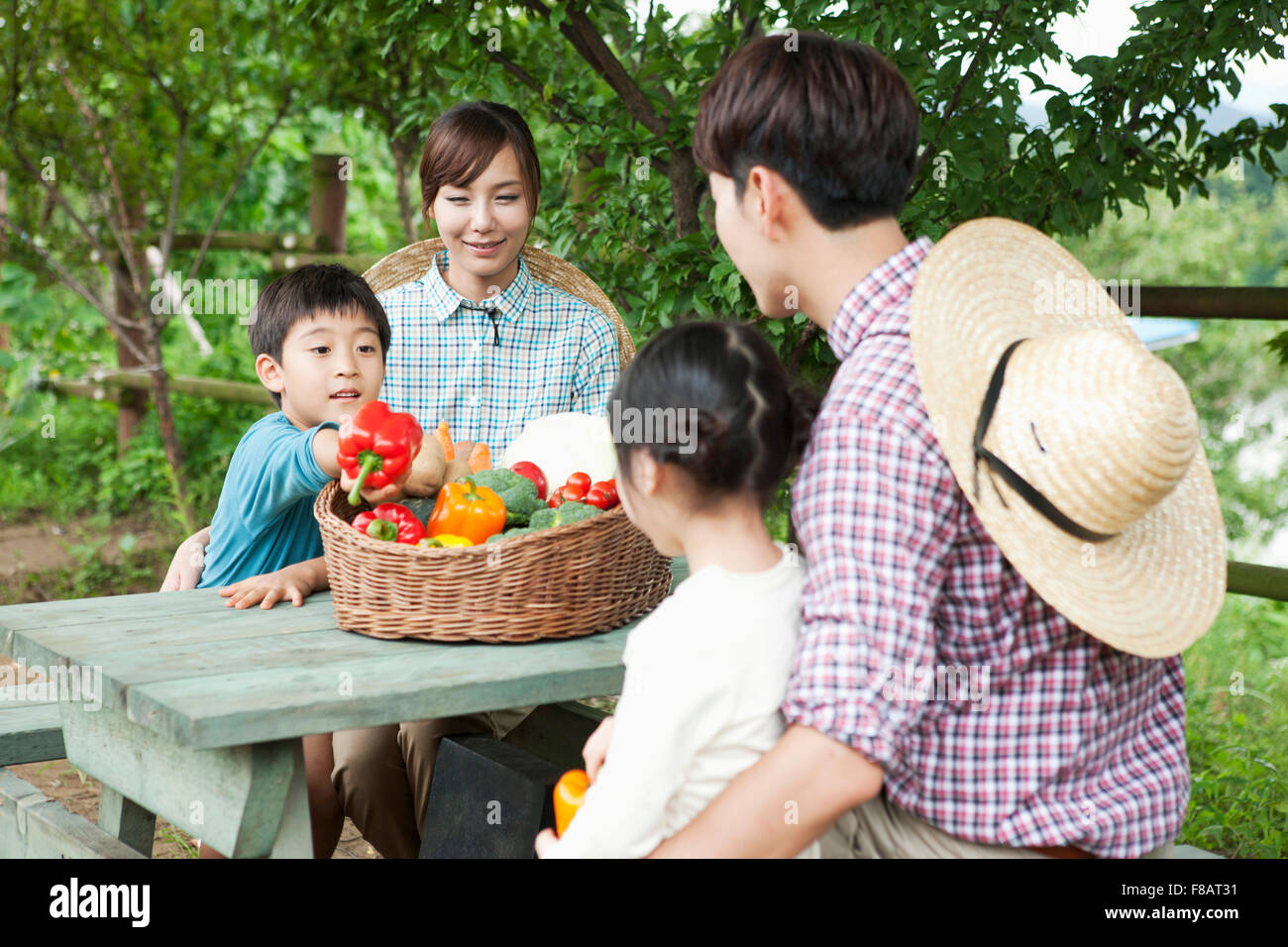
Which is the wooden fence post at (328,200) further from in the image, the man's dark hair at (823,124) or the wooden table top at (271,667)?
the man's dark hair at (823,124)

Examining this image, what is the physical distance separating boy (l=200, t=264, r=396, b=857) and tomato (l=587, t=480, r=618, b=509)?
45 cm

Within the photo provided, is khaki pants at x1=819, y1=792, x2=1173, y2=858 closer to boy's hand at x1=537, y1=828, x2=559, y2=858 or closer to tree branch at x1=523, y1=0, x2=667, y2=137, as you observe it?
boy's hand at x1=537, y1=828, x2=559, y2=858

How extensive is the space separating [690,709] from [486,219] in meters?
1.83

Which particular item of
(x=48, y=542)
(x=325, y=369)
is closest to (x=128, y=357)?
(x=48, y=542)

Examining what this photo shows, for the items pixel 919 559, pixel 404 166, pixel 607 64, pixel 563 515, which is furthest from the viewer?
pixel 404 166

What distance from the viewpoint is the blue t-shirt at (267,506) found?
2.24 m

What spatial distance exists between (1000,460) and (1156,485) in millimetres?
175

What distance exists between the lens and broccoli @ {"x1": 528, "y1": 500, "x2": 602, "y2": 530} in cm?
202

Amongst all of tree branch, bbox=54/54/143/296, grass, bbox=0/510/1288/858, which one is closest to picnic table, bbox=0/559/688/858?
grass, bbox=0/510/1288/858

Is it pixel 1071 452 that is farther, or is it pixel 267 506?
pixel 267 506

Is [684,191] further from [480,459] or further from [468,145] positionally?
[480,459]

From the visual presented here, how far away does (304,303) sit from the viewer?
246 centimetres

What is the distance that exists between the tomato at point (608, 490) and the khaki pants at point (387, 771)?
70 cm
